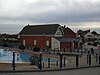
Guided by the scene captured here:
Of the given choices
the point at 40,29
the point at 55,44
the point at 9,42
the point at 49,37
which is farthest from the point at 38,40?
the point at 9,42

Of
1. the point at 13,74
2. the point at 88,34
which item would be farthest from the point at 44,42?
the point at 88,34

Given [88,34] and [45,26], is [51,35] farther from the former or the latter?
[88,34]

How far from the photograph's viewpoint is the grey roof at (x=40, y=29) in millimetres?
55153

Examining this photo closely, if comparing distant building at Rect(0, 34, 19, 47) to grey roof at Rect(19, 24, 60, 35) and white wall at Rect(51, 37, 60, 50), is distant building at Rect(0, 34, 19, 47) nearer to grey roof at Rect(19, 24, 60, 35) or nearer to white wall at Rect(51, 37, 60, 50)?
grey roof at Rect(19, 24, 60, 35)

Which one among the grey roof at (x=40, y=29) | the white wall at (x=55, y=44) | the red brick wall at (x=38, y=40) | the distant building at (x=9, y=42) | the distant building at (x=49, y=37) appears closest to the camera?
the white wall at (x=55, y=44)

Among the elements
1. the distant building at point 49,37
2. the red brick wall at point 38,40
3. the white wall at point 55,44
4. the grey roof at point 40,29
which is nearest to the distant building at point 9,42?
the red brick wall at point 38,40

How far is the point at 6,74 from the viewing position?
1484 cm

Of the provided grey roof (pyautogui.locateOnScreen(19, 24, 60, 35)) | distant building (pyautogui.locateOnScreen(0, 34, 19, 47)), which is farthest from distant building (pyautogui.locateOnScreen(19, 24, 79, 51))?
distant building (pyautogui.locateOnScreen(0, 34, 19, 47))

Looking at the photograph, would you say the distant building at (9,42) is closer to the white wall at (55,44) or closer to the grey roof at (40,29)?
the grey roof at (40,29)

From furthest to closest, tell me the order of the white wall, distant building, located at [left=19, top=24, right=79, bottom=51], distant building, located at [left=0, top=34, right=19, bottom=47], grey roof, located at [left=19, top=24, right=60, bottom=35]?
distant building, located at [left=0, top=34, right=19, bottom=47]
grey roof, located at [left=19, top=24, right=60, bottom=35]
distant building, located at [left=19, top=24, right=79, bottom=51]
the white wall

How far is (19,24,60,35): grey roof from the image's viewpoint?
2171 inches

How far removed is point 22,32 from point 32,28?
2.63m

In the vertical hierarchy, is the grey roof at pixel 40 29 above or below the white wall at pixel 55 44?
above

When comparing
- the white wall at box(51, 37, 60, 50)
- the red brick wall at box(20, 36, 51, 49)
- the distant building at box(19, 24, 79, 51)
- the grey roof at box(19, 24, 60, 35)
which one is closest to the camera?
the white wall at box(51, 37, 60, 50)
